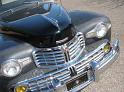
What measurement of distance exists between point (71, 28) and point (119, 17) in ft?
14.8

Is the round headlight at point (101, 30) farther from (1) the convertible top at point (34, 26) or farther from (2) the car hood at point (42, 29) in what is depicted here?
(1) the convertible top at point (34, 26)

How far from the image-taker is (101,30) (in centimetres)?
507

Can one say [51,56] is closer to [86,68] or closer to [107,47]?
[86,68]

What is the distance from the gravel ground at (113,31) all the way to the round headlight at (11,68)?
1.52m

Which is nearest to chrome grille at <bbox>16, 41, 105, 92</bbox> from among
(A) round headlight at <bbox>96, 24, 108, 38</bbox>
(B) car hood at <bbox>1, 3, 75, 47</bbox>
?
(B) car hood at <bbox>1, 3, 75, 47</bbox>

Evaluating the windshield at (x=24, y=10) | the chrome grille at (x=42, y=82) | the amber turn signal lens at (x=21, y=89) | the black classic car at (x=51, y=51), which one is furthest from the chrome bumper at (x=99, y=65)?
the windshield at (x=24, y=10)

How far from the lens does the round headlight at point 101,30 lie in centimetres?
502

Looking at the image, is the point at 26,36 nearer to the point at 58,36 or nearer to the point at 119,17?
the point at 58,36

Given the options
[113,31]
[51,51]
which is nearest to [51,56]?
[51,51]

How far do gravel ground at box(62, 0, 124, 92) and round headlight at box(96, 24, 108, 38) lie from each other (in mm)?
895

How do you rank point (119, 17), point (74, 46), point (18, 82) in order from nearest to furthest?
point (18, 82)
point (74, 46)
point (119, 17)

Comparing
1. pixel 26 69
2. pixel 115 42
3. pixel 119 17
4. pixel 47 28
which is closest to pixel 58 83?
pixel 26 69

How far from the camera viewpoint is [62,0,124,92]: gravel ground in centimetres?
532

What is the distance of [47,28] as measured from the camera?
447 centimetres
